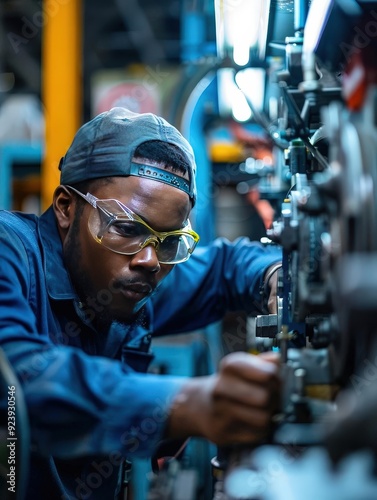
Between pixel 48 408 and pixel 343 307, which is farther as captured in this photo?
pixel 48 408

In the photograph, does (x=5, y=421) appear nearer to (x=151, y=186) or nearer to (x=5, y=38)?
(x=151, y=186)

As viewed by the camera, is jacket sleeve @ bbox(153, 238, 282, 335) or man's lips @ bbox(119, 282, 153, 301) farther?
jacket sleeve @ bbox(153, 238, 282, 335)

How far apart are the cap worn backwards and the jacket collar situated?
5.4 inches

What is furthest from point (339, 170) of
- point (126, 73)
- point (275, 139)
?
point (126, 73)

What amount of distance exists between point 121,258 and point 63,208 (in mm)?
258

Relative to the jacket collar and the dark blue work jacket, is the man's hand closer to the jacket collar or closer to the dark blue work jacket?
the dark blue work jacket

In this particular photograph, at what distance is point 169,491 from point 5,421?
0.50 meters

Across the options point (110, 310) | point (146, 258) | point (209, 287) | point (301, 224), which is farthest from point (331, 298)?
point (209, 287)

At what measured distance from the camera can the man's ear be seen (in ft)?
5.77

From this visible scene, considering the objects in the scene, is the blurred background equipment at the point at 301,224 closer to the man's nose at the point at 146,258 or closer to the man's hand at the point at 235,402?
the man's hand at the point at 235,402

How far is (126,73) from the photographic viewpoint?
20.7ft

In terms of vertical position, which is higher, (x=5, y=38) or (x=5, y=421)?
(x=5, y=38)

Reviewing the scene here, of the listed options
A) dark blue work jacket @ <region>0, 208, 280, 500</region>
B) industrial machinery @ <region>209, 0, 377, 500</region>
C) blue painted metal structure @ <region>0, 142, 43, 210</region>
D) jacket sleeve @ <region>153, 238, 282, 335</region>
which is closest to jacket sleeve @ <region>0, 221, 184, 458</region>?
dark blue work jacket @ <region>0, 208, 280, 500</region>

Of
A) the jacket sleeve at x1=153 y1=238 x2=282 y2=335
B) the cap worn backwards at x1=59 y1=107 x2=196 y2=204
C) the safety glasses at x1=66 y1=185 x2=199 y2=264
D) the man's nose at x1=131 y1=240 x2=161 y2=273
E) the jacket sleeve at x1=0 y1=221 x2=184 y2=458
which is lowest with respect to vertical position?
the jacket sleeve at x1=0 y1=221 x2=184 y2=458
